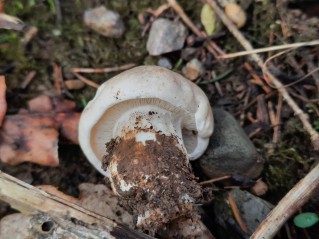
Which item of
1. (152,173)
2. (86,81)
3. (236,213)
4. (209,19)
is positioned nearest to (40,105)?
(86,81)

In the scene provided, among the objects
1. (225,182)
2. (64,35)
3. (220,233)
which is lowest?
(220,233)

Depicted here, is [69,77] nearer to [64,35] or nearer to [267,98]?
[64,35]

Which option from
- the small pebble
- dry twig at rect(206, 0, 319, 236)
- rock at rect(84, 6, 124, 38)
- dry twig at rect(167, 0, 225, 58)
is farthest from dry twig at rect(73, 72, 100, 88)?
dry twig at rect(206, 0, 319, 236)

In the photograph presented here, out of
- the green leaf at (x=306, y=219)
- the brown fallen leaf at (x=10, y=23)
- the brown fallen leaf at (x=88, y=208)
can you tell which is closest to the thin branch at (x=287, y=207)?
the green leaf at (x=306, y=219)

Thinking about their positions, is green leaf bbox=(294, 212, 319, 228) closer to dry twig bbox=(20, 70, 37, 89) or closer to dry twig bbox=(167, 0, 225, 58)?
dry twig bbox=(167, 0, 225, 58)

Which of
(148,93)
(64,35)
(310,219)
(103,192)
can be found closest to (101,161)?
(103,192)

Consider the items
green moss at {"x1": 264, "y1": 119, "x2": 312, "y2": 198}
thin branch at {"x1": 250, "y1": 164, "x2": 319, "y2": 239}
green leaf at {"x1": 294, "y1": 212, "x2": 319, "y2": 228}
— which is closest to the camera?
thin branch at {"x1": 250, "y1": 164, "x2": 319, "y2": 239}
